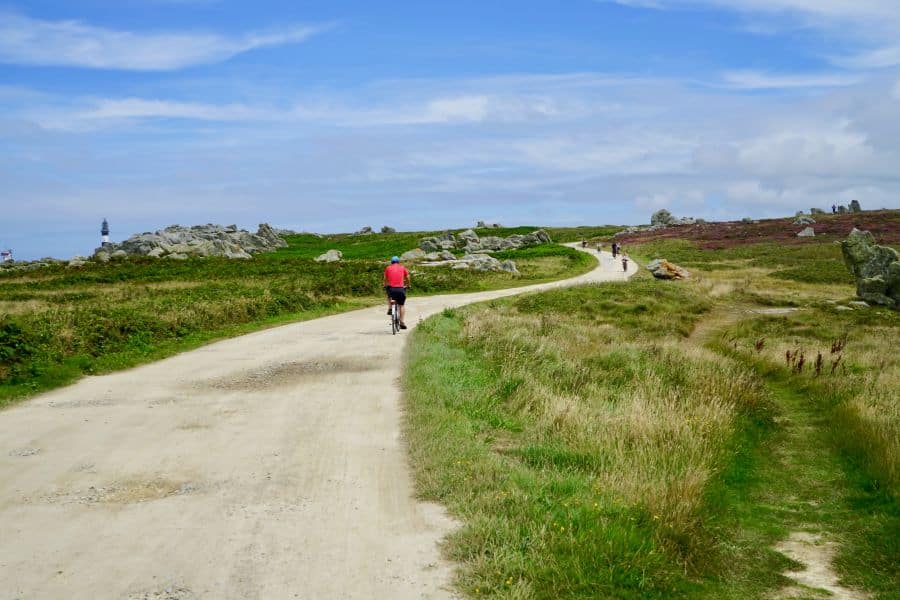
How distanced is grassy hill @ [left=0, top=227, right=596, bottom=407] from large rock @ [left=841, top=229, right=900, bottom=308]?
21658mm

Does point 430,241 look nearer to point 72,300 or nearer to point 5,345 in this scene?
point 72,300

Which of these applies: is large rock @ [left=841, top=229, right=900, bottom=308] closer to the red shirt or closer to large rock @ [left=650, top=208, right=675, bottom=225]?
the red shirt

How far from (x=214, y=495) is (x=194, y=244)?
8234 centimetres

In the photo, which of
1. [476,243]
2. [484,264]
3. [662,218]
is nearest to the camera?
[484,264]

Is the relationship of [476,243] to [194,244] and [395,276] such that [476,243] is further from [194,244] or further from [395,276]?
[395,276]

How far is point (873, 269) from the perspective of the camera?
143ft

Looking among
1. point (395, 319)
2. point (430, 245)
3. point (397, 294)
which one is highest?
point (430, 245)

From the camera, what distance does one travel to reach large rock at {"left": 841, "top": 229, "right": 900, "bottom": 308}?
4138 cm

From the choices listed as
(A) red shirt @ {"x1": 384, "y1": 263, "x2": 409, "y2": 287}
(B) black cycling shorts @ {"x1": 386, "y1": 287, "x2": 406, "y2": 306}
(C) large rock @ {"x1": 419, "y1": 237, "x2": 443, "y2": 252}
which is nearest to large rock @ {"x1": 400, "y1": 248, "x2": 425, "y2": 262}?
(C) large rock @ {"x1": 419, "y1": 237, "x2": 443, "y2": 252}

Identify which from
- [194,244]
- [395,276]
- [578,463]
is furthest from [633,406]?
[194,244]

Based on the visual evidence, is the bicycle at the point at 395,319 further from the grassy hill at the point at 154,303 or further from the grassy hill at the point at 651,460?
the grassy hill at the point at 154,303

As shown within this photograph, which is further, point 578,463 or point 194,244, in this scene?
point 194,244

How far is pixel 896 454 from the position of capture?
13.2 metres

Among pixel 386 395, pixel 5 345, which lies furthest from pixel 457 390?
pixel 5 345
